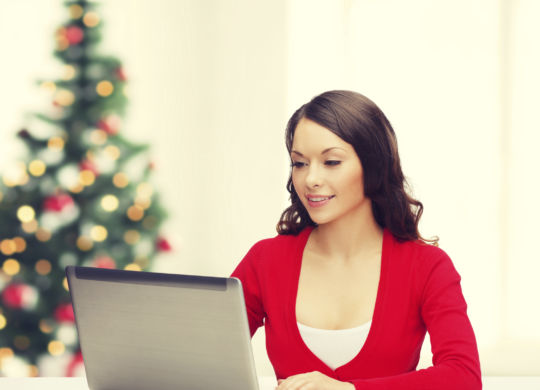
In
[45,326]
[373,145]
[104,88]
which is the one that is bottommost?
[45,326]

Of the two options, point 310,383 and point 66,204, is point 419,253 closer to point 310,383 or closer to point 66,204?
point 310,383

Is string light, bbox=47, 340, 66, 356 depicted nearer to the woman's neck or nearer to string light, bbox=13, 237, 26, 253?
string light, bbox=13, 237, 26, 253

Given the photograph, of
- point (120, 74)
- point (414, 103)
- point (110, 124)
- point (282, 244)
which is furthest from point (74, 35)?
point (282, 244)

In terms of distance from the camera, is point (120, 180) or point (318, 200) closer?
point (318, 200)

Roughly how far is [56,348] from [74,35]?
1421 millimetres

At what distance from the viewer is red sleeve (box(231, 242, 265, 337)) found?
1.39m

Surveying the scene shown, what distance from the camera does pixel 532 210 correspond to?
3000 mm

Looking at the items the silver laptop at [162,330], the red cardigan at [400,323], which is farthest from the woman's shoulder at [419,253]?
the silver laptop at [162,330]

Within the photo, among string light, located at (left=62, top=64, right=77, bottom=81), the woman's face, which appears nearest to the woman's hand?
the woman's face

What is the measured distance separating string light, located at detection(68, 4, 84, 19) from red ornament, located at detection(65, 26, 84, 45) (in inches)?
2.1

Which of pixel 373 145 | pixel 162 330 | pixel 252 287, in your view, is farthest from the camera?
pixel 252 287

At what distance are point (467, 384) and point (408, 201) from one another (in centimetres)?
41

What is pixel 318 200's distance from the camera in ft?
4.09

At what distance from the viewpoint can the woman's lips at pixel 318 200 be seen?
1.24m
